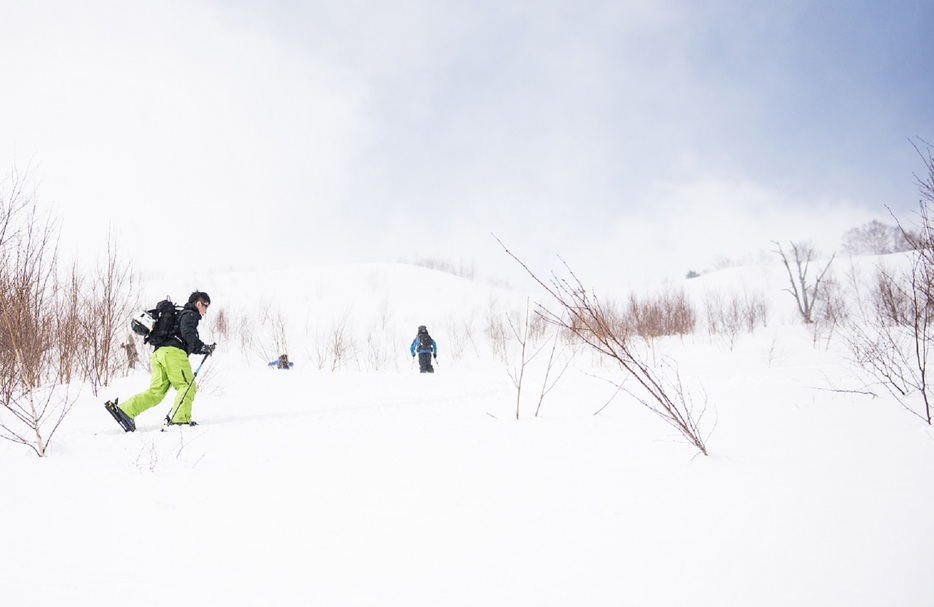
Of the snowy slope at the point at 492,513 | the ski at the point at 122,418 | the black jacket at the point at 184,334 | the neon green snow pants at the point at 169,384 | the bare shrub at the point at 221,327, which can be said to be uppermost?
the bare shrub at the point at 221,327

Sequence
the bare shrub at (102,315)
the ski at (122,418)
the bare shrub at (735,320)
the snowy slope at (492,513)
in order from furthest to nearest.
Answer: the bare shrub at (735,320), the bare shrub at (102,315), the ski at (122,418), the snowy slope at (492,513)

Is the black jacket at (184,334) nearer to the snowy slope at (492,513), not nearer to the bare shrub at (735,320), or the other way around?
the snowy slope at (492,513)

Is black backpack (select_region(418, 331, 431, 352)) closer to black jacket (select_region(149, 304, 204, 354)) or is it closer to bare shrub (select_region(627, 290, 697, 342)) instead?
black jacket (select_region(149, 304, 204, 354))

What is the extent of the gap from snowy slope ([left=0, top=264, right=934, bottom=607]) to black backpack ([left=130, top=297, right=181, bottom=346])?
3.59 feet

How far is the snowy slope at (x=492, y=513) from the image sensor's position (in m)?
1.21

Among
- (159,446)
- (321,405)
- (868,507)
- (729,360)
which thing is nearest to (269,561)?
(868,507)

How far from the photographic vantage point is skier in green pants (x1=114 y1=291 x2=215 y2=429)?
409 centimetres

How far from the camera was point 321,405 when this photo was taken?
17.7 feet

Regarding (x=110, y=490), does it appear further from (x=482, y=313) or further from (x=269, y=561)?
(x=482, y=313)

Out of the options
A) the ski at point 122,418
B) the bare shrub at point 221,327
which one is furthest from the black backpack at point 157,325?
the bare shrub at point 221,327

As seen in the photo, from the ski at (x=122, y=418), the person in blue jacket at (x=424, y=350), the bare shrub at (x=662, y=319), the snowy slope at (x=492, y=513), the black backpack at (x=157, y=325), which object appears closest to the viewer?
the snowy slope at (x=492, y=513)

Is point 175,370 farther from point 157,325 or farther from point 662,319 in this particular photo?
point 662,319

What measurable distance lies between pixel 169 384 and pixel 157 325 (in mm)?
628

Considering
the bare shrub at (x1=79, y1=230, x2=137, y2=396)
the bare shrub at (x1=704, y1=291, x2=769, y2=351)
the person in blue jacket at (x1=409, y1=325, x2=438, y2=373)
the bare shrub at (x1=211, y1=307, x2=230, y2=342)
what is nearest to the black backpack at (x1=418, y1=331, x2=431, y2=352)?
the person in blue jacket at (x1=409, y1=325, x2=438, y2=373)
